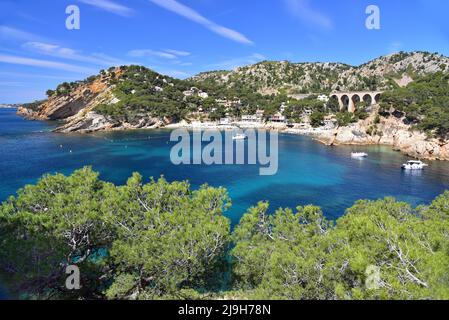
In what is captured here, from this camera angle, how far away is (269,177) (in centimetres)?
4144

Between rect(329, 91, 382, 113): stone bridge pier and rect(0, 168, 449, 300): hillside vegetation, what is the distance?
8913cm

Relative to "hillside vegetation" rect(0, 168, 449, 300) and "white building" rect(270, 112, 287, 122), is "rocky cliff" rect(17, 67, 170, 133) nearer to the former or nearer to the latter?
"white building" rect(270, 112, 287, 122)

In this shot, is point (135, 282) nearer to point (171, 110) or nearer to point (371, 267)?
point (371, 267)

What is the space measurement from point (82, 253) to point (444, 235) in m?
14.2

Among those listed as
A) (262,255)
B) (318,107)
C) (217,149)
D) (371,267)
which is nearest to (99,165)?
(217,149)

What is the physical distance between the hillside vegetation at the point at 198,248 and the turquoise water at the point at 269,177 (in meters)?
13.3

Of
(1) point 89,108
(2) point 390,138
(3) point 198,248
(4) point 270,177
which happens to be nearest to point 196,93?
(1) point 89,108

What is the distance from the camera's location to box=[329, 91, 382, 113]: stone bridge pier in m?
95.4

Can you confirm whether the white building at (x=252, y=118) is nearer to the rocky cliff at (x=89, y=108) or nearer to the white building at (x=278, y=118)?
the white building at (x=278, y=118)

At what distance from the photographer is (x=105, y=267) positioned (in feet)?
46.9

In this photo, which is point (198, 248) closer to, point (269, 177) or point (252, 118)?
point (269, 177)

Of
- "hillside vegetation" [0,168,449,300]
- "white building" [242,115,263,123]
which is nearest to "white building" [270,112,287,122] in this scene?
"white building" [242,115,263,123]

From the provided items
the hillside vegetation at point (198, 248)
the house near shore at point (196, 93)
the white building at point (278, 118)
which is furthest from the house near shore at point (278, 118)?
the hillside vegetation at point (198, 248)

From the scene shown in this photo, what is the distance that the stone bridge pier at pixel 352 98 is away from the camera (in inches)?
3755
